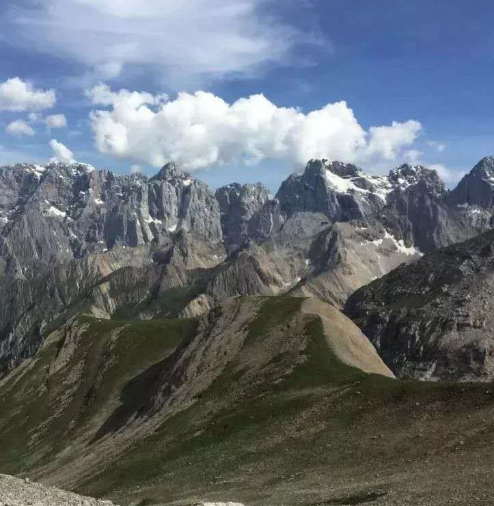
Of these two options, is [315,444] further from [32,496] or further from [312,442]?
[32,496]

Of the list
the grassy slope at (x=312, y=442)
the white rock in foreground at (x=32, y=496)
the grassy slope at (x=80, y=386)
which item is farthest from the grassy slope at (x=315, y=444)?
the white rock in foreground at (x=32, y=496)

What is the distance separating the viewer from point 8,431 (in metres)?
137

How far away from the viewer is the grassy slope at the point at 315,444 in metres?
48.7

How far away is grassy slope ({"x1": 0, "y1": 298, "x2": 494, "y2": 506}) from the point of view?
48.7 metres

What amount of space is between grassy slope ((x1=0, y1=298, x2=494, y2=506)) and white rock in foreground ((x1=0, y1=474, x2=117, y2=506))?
15.7 m

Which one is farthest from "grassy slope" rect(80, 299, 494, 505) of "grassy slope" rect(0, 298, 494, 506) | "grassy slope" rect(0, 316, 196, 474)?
"grassy slope" rect(0, 316, 196, 474)

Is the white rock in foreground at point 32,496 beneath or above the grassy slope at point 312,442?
above

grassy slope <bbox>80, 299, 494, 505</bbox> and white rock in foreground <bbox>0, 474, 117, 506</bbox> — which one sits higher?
white rock in foreground <bbox>0, 474, 117, 506</bbox>

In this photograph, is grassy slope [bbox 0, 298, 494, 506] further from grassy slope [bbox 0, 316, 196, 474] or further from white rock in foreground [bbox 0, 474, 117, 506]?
white rock in foreground [bbox 0, 474, 117, 506]

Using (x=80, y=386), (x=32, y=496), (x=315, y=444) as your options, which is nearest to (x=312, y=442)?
(x=315, y=444)

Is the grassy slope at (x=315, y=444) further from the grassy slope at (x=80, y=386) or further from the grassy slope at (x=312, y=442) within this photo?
the grassy slope at (x=80, y=386)

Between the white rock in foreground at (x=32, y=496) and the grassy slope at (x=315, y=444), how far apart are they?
15.7 metres

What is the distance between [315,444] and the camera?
214 ft

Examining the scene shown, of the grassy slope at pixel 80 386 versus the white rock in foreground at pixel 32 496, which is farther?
the grassy slope at pixel 80 386
